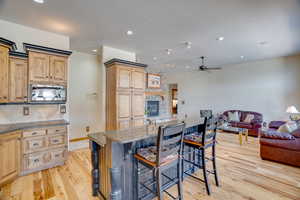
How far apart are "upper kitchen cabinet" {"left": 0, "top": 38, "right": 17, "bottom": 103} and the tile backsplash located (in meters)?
0.44

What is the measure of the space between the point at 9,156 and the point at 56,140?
0.72 meters

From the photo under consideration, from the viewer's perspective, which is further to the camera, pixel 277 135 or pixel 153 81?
pixel 153 81

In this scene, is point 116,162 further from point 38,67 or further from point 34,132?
point 38,67

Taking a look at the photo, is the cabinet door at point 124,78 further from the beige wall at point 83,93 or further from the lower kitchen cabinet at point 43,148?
the lower kitchen cabinet at point 43,148

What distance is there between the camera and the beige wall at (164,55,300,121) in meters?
5.32

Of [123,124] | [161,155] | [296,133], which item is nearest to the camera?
[161,155]

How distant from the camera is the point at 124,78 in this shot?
3.75 meters

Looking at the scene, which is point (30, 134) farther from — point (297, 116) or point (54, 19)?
point (297, 116)

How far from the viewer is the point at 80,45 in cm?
408

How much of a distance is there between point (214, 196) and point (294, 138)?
2489 mm

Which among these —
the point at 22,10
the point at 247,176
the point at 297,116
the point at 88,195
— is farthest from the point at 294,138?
the point at 22,10

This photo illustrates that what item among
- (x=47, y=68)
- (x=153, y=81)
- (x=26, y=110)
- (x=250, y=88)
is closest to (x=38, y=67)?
(x=47, y=68)

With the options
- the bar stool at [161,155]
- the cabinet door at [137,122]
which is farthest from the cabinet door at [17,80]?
the bar stool at [161,155]

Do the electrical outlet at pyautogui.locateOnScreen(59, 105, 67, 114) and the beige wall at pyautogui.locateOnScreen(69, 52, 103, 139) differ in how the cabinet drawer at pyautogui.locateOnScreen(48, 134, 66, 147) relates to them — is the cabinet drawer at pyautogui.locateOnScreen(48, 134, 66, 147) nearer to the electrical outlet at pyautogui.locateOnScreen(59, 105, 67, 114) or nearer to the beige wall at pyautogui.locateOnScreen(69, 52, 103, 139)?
the electrical outlet at pyautogui.locateOnScreen(59, 105, 67, 114)
